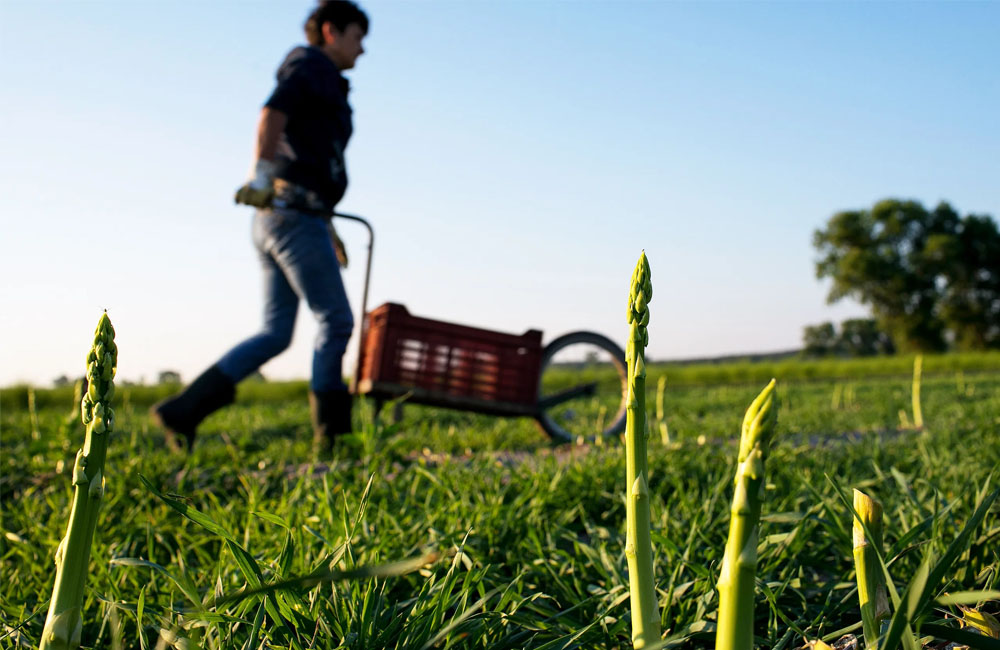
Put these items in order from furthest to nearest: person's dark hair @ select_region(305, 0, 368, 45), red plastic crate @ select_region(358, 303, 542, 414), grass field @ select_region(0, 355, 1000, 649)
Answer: red plastic crate @ select_region(358, 303, 542, 414)
person's dark hair @ select_region(305, 0, 368, 45)
grass field @ select_region(0, 355, 1000, 649)

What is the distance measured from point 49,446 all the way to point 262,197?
1856mm

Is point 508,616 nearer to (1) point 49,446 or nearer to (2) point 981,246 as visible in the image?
(1) point 49,446

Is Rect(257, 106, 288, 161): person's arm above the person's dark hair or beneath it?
beneath

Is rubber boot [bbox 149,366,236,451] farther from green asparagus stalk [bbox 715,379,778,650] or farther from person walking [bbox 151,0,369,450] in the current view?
green asparagus stalk [bbox 715,379,778,650]

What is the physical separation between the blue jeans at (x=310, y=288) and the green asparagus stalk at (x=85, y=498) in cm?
372

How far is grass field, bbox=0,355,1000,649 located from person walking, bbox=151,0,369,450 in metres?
0.46

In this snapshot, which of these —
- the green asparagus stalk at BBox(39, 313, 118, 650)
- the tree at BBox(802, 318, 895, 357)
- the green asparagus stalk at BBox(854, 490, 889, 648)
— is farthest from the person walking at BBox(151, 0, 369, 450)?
the tree at BBox(802, 318, 895, 357)

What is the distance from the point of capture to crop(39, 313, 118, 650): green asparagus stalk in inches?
33.0

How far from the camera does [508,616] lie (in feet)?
4.41

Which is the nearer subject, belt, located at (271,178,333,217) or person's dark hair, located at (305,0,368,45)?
belt, located at (271,178,333,217)

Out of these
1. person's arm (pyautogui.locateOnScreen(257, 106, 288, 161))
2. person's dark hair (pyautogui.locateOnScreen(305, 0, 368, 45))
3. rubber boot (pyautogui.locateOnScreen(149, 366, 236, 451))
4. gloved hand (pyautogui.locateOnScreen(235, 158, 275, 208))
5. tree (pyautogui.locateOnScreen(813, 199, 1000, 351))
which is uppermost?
tree (pyautogui.locateOnScreen(813, 199, 1000, 351))

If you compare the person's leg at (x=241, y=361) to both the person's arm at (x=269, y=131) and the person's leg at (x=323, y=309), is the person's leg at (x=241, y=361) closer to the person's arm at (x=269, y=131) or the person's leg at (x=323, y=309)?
the person's leg at (x=323, y=309)

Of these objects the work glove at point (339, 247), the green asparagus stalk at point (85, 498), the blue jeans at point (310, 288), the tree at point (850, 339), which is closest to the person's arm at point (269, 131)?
Result: the blue jeans at point (310, 288)

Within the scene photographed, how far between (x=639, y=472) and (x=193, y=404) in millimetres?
4223
